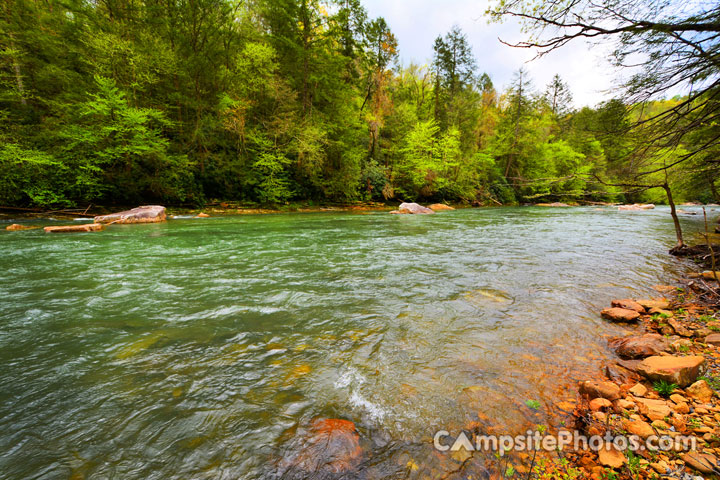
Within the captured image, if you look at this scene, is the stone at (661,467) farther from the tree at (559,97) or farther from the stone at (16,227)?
the tree at (559,97)

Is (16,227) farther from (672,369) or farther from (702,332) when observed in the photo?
(702,332)

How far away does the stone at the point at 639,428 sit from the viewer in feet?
5.35

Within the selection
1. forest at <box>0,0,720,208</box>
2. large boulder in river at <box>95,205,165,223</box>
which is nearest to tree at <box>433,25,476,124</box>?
forest at <box>0,0,720,208</box>

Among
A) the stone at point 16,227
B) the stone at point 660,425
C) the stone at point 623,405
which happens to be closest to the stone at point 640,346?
the stone at point 623,405

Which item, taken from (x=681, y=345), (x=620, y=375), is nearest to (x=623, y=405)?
(x=620, y=375)

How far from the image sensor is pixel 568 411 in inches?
75.9

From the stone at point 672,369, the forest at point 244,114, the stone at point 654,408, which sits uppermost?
the forest at point 244,114

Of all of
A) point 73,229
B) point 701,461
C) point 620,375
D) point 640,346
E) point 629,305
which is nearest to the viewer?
point 701,461

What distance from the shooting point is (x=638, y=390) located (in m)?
2.04

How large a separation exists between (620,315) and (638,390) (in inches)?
65.0

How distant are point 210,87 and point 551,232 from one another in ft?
70.4

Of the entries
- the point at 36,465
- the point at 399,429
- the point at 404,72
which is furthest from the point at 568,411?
the point at 404,72

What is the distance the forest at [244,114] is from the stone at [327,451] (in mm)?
5337

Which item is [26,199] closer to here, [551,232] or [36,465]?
[36,465]
